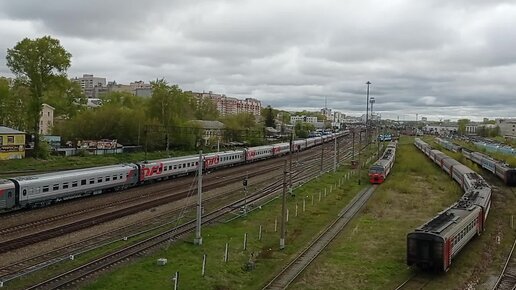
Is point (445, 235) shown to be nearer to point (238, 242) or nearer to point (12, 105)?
point (238, 242)

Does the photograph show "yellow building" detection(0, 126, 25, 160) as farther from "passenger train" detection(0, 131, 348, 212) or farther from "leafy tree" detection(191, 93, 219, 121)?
"leafy tree" detection(191, 93, 219, 121)

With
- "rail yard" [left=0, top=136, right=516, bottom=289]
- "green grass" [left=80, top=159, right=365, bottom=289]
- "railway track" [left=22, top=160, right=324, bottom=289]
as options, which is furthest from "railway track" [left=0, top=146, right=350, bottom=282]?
"green grass" [left=80, top=159, right=365, bottom=289]

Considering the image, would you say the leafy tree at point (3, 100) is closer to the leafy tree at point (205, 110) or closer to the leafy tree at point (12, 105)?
the leafy tree at point (12, 105)

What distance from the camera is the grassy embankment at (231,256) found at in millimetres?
21281

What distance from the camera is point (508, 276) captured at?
2466 cm

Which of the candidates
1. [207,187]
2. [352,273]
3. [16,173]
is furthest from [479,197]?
[16,173]

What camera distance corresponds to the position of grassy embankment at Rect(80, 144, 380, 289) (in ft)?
69.8

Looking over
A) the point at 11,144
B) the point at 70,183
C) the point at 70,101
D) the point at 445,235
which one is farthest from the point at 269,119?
the point at 445,235

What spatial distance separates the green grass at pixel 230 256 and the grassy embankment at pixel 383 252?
220 cm

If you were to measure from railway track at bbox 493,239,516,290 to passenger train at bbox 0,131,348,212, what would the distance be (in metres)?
29.2

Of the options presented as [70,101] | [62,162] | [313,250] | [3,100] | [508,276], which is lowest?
[508,276]

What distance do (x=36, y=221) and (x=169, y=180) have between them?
2270cm

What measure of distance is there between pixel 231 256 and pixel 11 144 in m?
45.7

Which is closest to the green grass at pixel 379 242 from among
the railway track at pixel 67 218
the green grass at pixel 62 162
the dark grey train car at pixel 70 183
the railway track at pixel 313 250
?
the railway track at pixel 313 250
